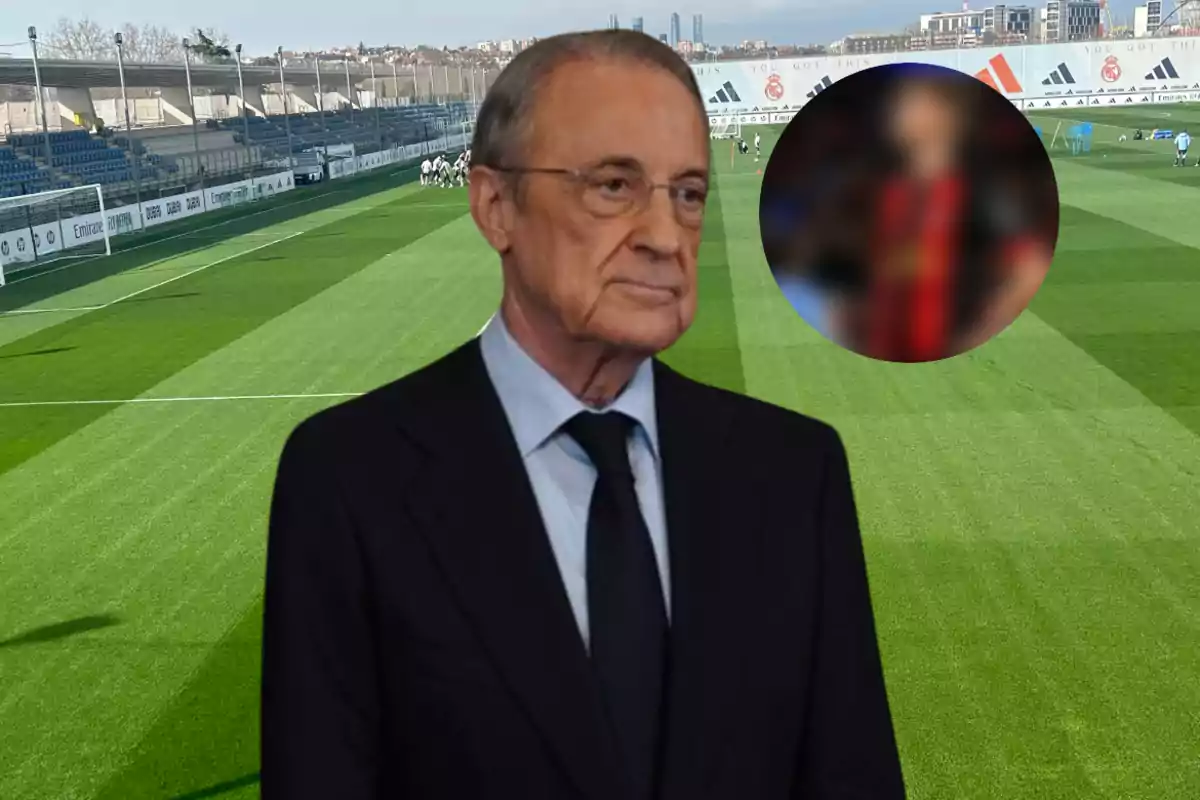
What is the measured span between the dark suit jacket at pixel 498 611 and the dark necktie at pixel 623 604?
3 centimetres

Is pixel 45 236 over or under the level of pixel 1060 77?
under

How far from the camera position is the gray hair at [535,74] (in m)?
1.57

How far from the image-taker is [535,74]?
61.9 inches

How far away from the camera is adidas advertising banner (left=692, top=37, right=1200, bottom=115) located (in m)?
Result: 80.0

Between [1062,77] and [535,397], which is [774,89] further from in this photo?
[535,397]

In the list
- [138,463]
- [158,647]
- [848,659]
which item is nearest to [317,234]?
[138,463]

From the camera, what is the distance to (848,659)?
187 centimetres

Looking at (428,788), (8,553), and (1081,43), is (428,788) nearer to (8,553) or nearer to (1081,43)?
(8,553)

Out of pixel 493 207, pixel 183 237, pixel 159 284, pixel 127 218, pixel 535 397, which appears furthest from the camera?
pixel 127 218

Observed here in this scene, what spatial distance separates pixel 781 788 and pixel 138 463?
43.7 ft

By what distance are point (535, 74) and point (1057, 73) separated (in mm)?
86182

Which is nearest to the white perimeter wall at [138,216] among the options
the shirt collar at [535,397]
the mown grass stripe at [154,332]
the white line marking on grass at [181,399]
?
the mown grass stripe at [154,332]

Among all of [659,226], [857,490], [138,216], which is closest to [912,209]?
[659,226]

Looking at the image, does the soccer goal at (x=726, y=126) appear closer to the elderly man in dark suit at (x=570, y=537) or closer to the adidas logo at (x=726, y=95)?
the adidas logo at (x=726, y=95)
